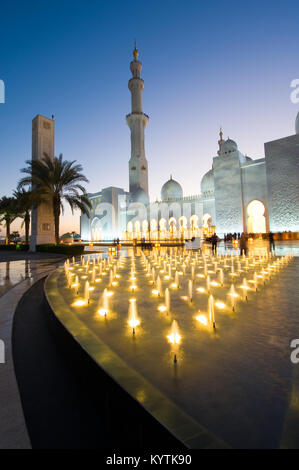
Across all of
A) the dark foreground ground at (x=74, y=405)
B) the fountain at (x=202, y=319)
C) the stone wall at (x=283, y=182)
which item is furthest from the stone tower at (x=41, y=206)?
the stone wall at (x=283, y=182)

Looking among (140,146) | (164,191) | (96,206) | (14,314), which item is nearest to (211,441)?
(14,314)

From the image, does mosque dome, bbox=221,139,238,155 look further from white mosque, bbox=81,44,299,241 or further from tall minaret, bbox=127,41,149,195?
tall minaret, bbox=127,41,149,195

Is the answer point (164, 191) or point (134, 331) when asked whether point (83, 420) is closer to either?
point (134, 331)

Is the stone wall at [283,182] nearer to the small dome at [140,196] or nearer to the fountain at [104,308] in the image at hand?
the small dome at [140,196]

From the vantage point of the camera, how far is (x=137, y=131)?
112ft

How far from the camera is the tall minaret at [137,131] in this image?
108 ft

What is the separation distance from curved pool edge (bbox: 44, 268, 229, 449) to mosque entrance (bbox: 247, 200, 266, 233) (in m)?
24.7

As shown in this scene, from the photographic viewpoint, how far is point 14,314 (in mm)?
3303

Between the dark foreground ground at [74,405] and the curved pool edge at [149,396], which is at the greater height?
the curved pool edge at [149,396]

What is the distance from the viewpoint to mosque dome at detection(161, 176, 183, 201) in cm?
3219

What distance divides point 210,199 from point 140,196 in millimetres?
11743

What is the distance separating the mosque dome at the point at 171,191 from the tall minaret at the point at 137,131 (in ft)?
16.4

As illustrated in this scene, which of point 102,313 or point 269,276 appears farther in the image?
point 269,276

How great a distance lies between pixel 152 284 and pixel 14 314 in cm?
247
